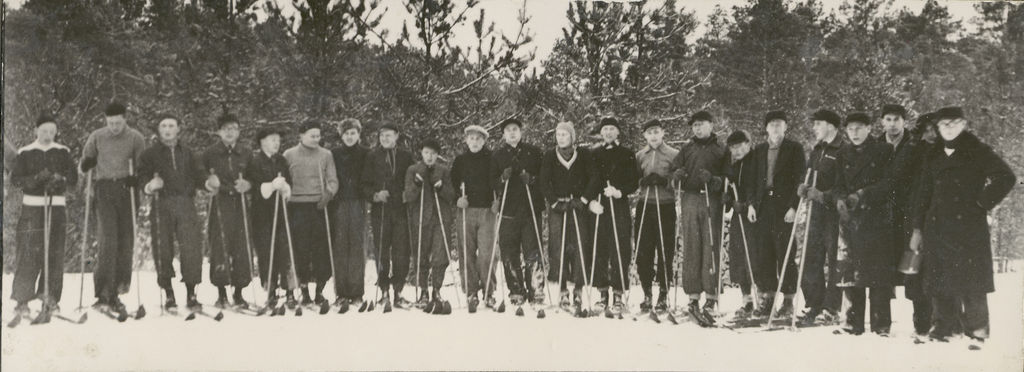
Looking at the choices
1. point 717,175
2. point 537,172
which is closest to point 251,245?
point 537,172

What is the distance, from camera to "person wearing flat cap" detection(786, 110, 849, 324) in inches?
215

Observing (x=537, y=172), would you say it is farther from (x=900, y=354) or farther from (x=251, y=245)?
(x=900, y=354)

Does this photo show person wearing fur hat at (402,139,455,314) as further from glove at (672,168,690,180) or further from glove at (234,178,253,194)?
glove at (672,168,690,180)

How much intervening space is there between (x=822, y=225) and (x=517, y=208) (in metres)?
2.33

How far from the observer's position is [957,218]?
17.4 ft

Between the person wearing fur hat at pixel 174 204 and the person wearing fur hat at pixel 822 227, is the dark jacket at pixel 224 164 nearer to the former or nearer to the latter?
the person wearing fur hat at pixel 174 204

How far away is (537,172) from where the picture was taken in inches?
231

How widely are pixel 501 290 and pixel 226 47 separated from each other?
9.55ft

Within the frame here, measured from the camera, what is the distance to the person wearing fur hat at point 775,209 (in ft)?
18.0

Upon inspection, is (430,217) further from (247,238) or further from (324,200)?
(247,238)

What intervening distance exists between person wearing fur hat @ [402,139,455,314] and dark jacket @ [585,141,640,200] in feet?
3.72

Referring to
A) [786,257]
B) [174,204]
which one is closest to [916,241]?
[786,257]

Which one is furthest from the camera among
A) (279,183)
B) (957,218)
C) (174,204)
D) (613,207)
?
(613,207)

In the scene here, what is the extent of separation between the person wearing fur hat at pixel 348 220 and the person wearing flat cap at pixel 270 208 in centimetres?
37
